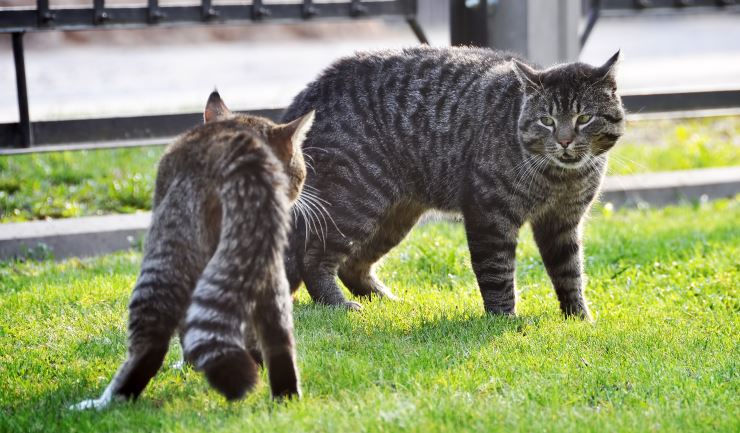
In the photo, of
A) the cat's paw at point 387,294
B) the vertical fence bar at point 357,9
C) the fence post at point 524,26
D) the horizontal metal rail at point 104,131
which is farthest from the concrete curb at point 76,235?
the vertical fence bar at point 357,9

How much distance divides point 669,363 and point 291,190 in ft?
6.41

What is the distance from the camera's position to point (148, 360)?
428 cm

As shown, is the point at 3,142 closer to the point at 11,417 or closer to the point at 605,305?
the point at 11,417

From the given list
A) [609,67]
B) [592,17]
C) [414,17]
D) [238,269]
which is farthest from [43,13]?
[592,17]

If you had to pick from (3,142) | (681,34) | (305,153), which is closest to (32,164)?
(3,142)

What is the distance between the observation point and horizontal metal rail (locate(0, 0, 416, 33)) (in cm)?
747

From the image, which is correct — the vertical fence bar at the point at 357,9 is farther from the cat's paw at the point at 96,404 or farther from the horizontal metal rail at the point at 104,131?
the cat's paw at the point at 96,404

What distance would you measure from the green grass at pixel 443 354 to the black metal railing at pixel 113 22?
1.03 metres

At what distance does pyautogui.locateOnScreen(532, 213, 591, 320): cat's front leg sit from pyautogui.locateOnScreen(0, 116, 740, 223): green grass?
139 cm

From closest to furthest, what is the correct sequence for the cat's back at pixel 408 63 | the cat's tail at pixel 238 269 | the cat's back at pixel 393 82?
the cat's tail at pixel 238 269 → the cat's back at pixel 393 82 → the cat's back at pixel 408 63

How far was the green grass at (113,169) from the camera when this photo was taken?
8.22 meters

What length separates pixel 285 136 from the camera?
15.7 ft

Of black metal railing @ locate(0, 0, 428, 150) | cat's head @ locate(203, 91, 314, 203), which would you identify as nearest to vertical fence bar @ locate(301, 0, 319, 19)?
black metal railing @ locate(0, 0, 428, 150)

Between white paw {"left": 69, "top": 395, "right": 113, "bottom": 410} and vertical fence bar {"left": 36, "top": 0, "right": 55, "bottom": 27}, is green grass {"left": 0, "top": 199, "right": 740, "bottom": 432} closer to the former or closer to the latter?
white paw {"left": 69, "top": 395, "right": 113, "bottom": 410}
